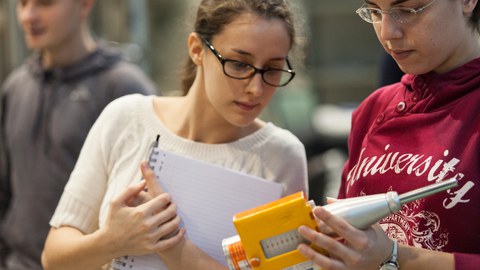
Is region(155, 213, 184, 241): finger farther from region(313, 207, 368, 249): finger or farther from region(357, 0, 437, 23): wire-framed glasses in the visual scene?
region(357, 0, 437, 23): wire-framed glasses

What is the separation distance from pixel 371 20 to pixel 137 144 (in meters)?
0.74

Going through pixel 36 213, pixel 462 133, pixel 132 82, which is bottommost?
pixel 36 213

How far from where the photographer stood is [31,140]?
128 inches

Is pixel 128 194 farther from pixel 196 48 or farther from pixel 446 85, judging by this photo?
pixel 446 85

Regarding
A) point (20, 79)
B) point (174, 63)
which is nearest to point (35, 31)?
point (20, 79)

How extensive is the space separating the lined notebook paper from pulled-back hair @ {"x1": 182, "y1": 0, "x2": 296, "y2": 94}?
349 mm

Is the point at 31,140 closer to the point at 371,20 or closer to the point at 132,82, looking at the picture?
the point at 132,82

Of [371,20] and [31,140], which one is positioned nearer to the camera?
[371,20]

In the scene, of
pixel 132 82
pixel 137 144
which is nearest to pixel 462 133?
pixel 137 144

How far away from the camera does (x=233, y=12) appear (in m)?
2.22

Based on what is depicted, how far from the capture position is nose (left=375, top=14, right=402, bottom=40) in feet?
5.82

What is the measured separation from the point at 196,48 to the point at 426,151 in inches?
30.4

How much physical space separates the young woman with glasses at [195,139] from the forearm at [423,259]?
1.75 feet

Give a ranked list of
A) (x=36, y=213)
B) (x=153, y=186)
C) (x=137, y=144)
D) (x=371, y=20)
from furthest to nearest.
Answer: (x=36, y=213) → (x=137, y=144) → (x=153, y=186) → (x=371, y=20)
